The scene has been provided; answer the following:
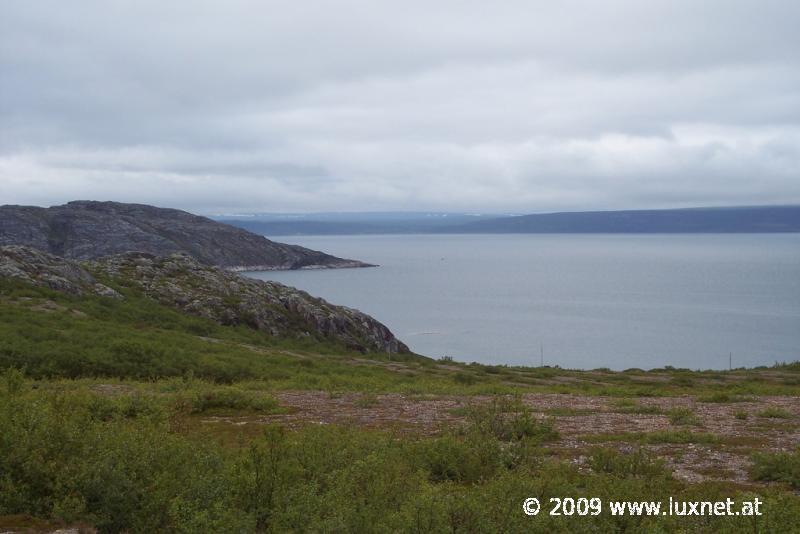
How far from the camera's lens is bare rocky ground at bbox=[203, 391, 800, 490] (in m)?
11.2

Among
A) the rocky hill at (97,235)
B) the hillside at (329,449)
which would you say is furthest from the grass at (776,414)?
the rocky hill at (97,235)

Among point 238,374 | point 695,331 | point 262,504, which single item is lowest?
point 695,331

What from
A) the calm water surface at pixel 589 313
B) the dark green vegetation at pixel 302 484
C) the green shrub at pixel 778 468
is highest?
the dark green vegetation at pixel 302 484

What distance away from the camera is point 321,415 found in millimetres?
14617

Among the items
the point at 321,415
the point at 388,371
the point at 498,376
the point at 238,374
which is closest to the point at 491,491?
the point at 321,415

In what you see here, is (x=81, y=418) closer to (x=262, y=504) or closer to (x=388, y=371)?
(x=262, y=504)

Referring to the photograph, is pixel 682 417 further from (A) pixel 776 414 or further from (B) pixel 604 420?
(A) pixel 776 414

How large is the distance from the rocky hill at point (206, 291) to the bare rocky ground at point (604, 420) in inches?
965

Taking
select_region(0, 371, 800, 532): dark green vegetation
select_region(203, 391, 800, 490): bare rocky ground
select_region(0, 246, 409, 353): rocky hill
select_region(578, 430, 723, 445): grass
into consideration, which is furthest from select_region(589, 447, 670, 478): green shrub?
select_region(0, 246, 409, 353): rocky hill

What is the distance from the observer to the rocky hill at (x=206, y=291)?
123 feet

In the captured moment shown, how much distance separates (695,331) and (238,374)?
240ft

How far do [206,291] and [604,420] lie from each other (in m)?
36.2

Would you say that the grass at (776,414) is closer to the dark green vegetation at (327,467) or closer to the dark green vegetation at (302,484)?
the dark green vegetation at (327,467)

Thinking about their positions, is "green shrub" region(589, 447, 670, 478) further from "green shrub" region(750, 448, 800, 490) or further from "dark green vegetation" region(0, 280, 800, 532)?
"green shrub" region(750, 448, 800, 490)
